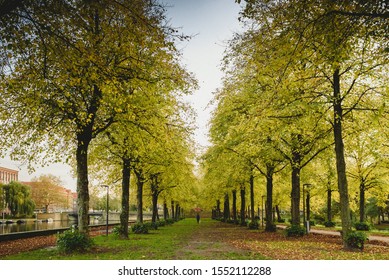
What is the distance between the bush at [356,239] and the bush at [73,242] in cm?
1002

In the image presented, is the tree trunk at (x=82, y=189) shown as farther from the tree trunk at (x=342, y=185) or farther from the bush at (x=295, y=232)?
the bush at (x=295, y=232)

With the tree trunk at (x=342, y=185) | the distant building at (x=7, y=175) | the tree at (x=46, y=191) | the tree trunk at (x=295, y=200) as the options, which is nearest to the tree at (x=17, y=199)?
the tree at (x=46, y=191)

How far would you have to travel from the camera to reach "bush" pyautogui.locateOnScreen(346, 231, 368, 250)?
1294 centimetres

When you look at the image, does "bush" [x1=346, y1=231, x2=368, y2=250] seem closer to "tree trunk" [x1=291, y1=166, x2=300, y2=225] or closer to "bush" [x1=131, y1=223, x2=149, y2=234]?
"tree trunk" [x1=291, y1=166, x2=300, y2=225]

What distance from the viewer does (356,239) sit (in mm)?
13008

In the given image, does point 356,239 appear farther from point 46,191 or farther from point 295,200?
point 46,191

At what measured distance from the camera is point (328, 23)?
8.73 metres

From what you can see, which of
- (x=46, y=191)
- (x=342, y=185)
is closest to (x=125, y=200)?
(x=342, y=185)

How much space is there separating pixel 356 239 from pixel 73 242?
10.7 m

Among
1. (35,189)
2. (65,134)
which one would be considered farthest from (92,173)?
(35,189)

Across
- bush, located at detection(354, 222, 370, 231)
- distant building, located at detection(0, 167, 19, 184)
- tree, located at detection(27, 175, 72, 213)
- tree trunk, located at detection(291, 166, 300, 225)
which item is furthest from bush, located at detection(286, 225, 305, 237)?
distant building, located at detection(0, 167, 19, 184)

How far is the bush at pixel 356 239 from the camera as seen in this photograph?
12938 millimetres

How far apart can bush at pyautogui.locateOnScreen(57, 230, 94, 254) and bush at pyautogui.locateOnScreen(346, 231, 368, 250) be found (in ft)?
32.9
